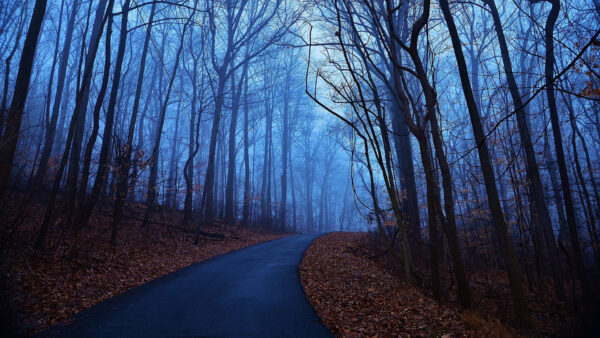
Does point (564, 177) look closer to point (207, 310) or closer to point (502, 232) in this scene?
point (502, 232)

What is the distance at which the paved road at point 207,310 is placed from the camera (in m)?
4.24

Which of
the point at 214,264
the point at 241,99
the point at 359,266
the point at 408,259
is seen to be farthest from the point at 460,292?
the point at 241,99

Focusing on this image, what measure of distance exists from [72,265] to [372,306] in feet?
21.5

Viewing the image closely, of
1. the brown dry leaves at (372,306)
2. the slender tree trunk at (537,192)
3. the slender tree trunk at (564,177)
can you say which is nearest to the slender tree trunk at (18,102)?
the brown dry leaves at (372,306)

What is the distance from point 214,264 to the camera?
955cm

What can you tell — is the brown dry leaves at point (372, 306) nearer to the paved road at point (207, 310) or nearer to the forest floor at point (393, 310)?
the forest floor at point (393, 310)

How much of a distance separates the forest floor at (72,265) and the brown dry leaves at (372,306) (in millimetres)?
3989

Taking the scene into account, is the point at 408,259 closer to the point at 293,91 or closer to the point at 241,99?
the point at 241,99

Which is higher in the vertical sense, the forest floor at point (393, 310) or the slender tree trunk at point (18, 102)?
the slender tree trunk at point (18, 102)

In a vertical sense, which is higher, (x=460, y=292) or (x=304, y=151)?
(x=304, y=151)

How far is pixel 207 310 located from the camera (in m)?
5.18

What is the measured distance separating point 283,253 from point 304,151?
29.0 meters

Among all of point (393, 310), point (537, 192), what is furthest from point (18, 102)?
point (537, 192)

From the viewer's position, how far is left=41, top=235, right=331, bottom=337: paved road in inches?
167
